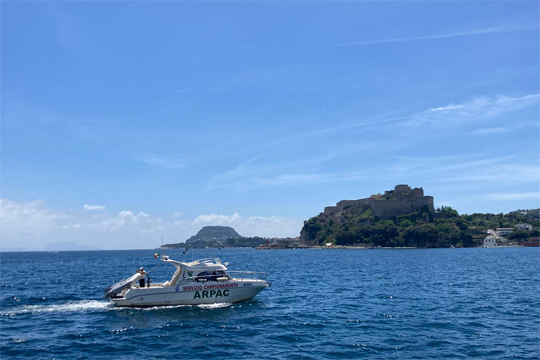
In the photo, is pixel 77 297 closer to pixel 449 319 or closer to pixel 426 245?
pixel 449 319

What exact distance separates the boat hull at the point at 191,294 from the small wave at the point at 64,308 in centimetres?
138

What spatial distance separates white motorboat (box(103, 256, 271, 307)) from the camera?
28.9 m

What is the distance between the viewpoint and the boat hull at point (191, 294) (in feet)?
94.6

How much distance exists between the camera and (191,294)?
29422 millimetres

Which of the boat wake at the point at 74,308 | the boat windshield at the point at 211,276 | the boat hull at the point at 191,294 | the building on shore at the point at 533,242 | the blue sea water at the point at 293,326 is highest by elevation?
the boat windshield at the point at 211,276

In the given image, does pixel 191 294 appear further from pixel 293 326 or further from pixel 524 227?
pixel 524 227

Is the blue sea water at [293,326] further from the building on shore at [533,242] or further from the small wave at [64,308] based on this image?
the building on shore at [533,242]

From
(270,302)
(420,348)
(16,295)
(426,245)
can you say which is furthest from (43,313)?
(426,245)

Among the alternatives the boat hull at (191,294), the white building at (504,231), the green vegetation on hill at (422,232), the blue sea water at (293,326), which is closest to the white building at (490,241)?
the green vegetation on hill at (422,232)

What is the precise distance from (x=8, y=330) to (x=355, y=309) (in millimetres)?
20049

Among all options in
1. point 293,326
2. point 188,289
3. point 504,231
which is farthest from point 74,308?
point 504,231

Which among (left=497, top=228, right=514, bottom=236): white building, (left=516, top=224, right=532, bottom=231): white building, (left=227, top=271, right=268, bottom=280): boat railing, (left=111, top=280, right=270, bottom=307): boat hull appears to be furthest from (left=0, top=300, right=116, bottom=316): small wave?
(left=516, top=224, right=532, bottom=231): white building

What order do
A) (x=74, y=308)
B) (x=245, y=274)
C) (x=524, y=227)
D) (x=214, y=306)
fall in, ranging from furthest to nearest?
(x=524, y=227) → (x=245, y=274) → (x=74, y=308) → (x=214, y=306)

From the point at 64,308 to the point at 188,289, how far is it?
28.5ft
